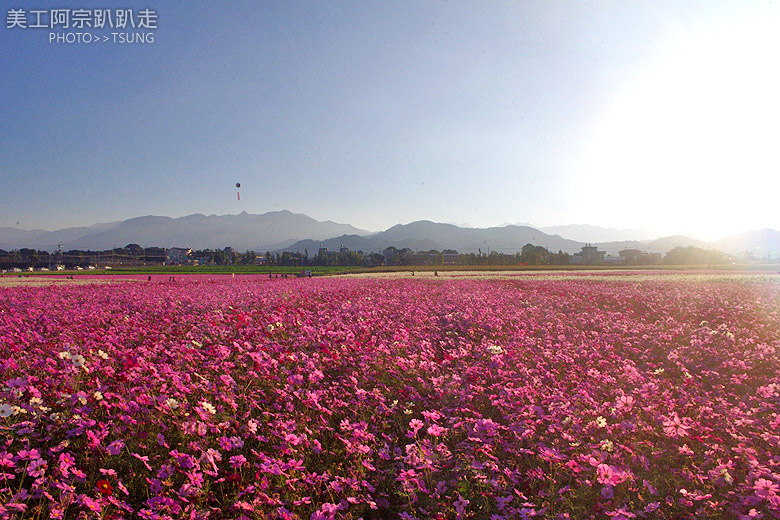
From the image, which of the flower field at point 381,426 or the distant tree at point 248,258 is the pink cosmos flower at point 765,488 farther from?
the distant tree at point 248,258

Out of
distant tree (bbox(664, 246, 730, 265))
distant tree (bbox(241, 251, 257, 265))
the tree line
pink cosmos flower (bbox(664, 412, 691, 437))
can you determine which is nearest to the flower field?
pink cosmos flower (bbox(664, 412, 691, 437))

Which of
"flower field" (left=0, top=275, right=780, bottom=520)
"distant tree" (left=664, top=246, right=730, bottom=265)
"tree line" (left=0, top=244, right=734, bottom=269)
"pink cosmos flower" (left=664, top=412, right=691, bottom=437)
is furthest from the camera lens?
"tree line" (left=0, top=244, right=734, bottom=269)

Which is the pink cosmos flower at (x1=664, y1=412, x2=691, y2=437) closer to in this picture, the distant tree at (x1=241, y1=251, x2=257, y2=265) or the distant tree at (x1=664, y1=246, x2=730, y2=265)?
the distant tree at (x1=664, y1=246, x2=730, y2=265)

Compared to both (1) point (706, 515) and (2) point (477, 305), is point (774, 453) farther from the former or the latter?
(2) point (477, 305)

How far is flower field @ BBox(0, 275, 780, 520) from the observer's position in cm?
321

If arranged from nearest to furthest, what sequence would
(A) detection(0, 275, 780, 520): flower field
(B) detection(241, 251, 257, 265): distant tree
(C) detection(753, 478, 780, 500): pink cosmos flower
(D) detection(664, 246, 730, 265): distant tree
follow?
1. (C) detection(753, 478, 780, 500): pink cosmos flower
2. (A) detection(0, 275, 780, 520): flower field
3. (D) detection(664, 246, 730, 265): distant tree
4. (B) detection(241, 251, 257, 265): distant tree

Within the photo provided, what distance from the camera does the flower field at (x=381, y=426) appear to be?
3211 millimetres

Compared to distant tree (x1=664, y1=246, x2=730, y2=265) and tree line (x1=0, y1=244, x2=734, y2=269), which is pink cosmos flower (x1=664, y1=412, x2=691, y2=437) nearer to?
tree line (x1=0, y1=244, x2=734, y2=269)

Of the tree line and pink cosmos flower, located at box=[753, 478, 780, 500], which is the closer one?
pink cosmos flower, located at box=[753, 478, 780, 500]

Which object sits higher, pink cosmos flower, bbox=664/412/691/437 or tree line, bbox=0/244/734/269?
tree line, bbox=0/244/734/269

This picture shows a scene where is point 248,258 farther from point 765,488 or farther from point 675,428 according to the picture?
point 765,488

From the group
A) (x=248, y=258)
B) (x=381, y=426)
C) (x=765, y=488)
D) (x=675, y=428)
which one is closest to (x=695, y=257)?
(x=675, y=428)

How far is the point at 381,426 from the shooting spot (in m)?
4.58

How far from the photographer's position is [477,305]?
11.6 m
